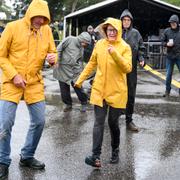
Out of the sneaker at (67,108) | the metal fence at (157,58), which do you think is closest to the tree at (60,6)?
the metal fence at (157,58)

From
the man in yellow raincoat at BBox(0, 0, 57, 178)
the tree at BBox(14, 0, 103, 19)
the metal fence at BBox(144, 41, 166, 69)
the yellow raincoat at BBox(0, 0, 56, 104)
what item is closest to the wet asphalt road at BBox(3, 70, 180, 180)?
the man in yellow raincoat at BBox(0, 0, 57, 178)

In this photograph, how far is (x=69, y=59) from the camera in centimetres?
994

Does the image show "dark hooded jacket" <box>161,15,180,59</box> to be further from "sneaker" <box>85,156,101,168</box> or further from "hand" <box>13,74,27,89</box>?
"hand" <box>13,74,27,89</box>

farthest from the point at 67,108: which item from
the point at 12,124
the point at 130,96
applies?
the point at 12,124

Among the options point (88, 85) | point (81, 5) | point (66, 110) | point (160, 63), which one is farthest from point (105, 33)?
point (81, 5)

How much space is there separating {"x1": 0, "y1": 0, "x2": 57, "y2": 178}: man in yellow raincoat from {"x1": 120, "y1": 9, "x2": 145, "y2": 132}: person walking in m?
2.25

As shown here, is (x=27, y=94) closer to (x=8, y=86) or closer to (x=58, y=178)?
(x=8, y=86)

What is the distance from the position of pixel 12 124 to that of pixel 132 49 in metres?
3.02

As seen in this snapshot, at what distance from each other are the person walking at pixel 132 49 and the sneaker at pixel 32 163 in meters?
2.51

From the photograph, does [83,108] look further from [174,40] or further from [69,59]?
[174,40]

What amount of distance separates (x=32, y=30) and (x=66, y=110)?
14.6ft

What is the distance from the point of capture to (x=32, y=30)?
5508mm

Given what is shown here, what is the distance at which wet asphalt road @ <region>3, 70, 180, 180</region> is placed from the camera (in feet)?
18.8

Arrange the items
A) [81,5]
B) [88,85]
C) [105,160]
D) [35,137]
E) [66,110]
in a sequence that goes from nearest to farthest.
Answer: [35,137]
[105,160]
[66,110]
[88,85]
[81,5]
